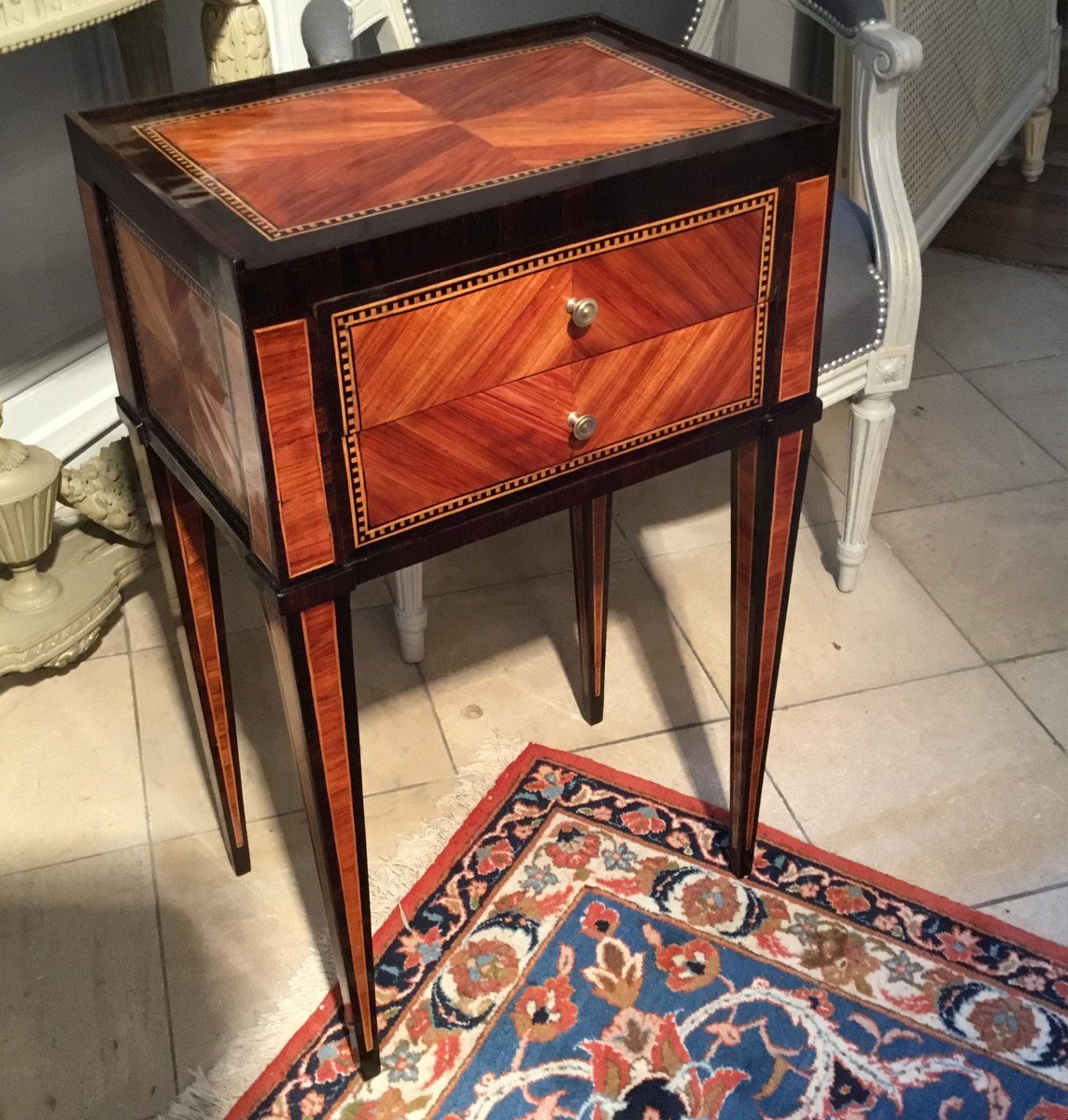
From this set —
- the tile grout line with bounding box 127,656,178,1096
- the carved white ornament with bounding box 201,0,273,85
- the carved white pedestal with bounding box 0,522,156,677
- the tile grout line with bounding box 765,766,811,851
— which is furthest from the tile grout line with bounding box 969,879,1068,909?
the carved white ornament with bounding box 201,0,273,85

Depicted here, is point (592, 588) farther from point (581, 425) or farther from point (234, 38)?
point (234, 38)

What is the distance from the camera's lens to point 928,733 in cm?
158

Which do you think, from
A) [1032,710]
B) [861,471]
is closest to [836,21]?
[861,471]

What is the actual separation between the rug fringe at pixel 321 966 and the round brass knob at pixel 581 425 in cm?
64

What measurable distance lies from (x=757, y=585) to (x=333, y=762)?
413mm

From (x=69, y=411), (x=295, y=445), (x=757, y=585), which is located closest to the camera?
(x=295, y=445)

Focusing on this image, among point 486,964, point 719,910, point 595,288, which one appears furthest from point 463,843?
point 595,288

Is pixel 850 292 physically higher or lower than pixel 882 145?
lower

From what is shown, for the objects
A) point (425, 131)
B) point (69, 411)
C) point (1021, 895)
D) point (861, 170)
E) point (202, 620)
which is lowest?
point (1021, 895)

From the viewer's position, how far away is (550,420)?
3.07 ft

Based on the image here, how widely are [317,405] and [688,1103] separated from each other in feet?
2.45

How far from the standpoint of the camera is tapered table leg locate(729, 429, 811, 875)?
1.10m

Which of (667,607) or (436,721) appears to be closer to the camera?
(436,721)

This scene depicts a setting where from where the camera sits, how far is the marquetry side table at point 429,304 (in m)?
0.82
